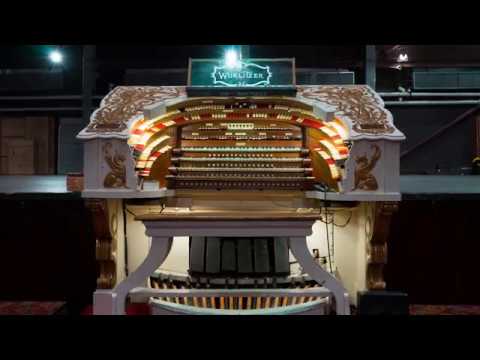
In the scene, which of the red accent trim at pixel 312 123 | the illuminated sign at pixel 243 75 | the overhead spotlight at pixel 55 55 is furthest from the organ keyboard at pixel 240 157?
the overhead spotlight at pixel 55 55

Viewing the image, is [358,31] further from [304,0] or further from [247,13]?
[247,13]

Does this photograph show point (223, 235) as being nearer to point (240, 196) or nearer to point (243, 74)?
point (240, 196)

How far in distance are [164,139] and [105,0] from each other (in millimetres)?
1323

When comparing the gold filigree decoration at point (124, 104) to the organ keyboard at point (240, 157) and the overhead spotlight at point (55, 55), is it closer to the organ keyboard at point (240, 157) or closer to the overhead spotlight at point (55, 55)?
the organ keyboard at point (240, 157)

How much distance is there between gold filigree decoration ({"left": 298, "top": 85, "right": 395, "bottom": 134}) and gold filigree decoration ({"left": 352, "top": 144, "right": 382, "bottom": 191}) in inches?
5.2

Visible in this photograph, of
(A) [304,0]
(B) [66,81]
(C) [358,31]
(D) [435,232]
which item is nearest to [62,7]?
(A) [304,0]

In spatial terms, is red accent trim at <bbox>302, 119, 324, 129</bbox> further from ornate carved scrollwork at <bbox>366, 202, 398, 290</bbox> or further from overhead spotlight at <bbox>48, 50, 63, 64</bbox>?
overhead spotlight at <bbox>48, 50, 63, 64</bbox>

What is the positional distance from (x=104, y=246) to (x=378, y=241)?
1564 millimetres

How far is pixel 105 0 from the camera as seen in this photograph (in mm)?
1907

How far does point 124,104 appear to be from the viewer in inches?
114

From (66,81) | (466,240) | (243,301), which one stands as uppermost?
(66,81)

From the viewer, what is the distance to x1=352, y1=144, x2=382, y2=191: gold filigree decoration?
2613 millimetres

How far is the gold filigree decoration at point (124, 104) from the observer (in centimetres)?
270

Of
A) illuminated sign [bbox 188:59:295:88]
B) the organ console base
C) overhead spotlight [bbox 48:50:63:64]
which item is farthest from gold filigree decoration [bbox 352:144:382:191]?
overhead spotlight [bbox 48:50:63:64]
